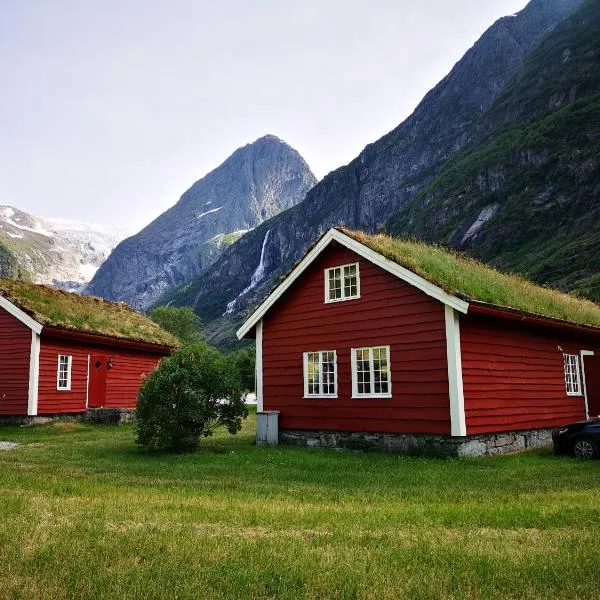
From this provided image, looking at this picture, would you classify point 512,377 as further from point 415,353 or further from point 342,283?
point 342,283

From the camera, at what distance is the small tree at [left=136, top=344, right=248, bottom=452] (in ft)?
54.0

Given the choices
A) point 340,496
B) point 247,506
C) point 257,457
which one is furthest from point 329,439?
point 247,506

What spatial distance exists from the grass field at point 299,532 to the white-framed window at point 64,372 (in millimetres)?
12918

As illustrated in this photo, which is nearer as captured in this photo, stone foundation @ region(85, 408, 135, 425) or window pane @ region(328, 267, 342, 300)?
window pane @ region(328, 267, 342, 300)

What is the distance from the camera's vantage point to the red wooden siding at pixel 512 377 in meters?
15.3

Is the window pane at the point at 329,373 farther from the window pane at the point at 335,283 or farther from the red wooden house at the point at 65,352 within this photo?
the red wooden house at the point at 65,352

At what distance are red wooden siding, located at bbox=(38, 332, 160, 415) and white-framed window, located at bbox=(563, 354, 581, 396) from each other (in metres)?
18.8

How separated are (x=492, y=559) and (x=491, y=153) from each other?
129 meters

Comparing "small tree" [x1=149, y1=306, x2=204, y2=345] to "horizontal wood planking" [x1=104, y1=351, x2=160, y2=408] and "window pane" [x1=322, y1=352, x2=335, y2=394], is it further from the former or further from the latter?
"window pane" [x1=322, y1=352, x2=335, y2=394]

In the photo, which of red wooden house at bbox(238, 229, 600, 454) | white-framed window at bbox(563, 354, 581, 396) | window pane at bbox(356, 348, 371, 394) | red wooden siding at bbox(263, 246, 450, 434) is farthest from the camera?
white-framed window at bbox(563, 354, 581, 396)

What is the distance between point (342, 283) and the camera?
1792 cm

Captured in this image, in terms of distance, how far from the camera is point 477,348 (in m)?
15.6

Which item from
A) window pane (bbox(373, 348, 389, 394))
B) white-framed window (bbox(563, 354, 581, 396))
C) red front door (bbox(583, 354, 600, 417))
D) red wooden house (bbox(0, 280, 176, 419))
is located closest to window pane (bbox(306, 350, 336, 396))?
window pane (bbox(373, 348, 389, 394))

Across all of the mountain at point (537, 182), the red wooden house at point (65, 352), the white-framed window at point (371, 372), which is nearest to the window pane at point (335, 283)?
the white-framed window at point (371, 372)
